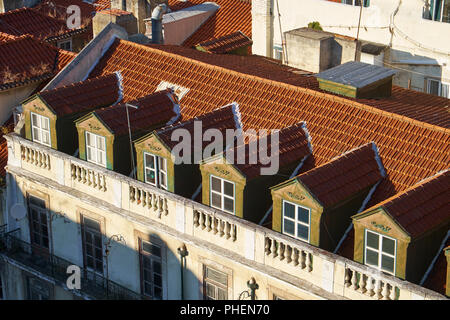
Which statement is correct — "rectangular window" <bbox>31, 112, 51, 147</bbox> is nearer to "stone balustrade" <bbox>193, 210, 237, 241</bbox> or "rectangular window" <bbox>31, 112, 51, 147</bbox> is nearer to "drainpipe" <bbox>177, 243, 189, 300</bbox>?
"drainpipe" <bbox>177, 243, 189, 300</bbox>

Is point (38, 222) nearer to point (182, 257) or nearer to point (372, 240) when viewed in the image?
point (182, 257)

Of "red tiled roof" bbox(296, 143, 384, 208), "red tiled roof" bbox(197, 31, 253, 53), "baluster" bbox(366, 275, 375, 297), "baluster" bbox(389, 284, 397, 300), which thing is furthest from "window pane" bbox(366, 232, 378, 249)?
"red tiled roof" bbox(197, 31, 253, 53)

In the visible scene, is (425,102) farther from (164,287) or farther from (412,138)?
(164,287)

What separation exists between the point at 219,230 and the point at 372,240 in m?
5.38

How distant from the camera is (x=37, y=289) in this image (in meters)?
40.4

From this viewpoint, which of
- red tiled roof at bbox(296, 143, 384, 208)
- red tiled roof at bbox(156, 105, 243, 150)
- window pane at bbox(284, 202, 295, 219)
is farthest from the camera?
red tiled roof at bbox(156, 105, 243, 150)

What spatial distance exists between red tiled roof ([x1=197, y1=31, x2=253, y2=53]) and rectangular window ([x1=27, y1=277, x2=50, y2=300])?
1242 centimetres

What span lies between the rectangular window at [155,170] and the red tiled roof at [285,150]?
279 centimetres

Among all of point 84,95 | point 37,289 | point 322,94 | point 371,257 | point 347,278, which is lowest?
point 37,289

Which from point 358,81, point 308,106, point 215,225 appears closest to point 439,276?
point 215,225

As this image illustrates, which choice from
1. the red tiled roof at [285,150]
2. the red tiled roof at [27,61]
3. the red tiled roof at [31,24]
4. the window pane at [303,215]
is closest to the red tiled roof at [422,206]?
the window pane at [303,215]

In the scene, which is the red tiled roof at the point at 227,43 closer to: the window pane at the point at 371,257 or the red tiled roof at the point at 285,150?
the red tiled roof at the point at 285,150

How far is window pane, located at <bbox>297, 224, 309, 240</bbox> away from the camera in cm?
3077

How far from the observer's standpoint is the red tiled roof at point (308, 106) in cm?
3228
